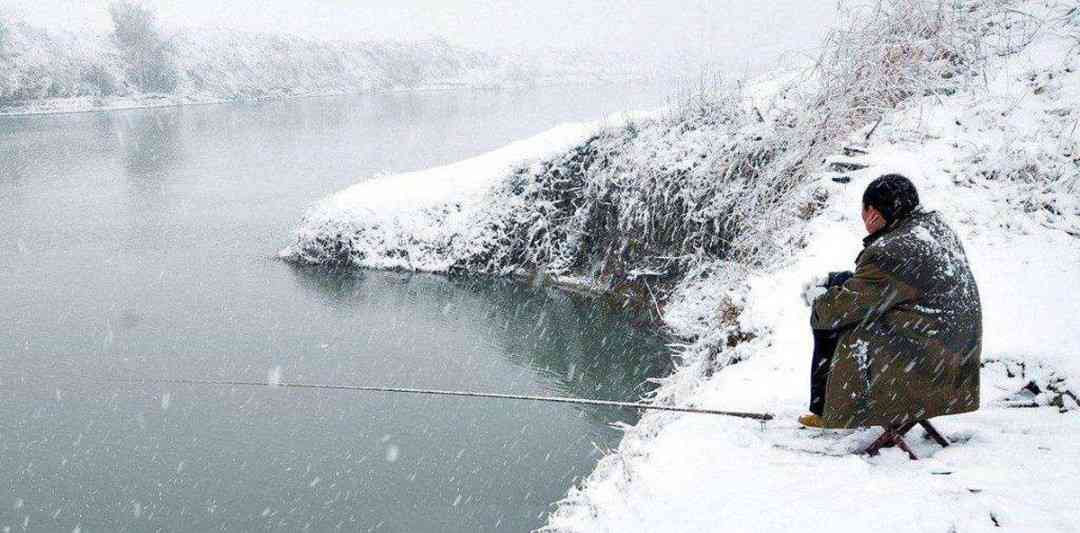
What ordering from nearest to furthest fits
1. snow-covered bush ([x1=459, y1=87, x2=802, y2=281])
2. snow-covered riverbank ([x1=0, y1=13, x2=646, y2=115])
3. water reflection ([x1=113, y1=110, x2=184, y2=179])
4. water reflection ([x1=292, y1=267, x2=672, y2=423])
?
snow-covered bush ([x1=459, y1=87, x2=802, y2=281]), water reflection ([x1=292, y1=267, x2=672, y2=423]), water reflection ([x1=113, y1=110, x2=184, y2=179]), snow-covered riverbank ([x1=0, y1=13, x2=646, y2=115])

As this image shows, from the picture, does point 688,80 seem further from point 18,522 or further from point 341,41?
point 341,41

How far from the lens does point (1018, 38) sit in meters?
8.66

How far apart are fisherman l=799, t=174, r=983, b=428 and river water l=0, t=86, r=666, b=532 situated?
25.0 ft

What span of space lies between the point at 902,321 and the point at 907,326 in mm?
31

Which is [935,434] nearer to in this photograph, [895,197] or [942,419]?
[942,419]

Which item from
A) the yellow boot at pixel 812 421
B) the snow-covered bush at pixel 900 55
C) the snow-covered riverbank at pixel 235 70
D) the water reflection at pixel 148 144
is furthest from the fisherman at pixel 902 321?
the snow-covered riverbank at pixel 235 70

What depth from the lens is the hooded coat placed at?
3014 mm

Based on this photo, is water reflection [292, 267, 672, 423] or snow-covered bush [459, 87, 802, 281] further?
water reflection [292, 267, 672, 423]

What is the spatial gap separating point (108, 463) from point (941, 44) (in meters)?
15.1

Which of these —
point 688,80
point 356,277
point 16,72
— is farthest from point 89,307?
point 16,72

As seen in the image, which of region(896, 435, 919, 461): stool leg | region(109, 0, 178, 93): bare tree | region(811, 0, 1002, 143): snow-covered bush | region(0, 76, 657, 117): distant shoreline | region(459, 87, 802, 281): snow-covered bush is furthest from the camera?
region(109, 0, 178, 93): bare tree

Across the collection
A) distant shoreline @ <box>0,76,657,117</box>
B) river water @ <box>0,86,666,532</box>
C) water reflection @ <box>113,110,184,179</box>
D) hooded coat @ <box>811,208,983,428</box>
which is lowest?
river water @ <box>0,86,666,532</box>

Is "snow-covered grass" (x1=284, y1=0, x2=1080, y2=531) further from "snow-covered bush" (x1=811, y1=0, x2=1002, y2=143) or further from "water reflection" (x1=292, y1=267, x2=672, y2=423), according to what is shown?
"water reflection" (x1=292, y1=267, x2=672, y2=423)

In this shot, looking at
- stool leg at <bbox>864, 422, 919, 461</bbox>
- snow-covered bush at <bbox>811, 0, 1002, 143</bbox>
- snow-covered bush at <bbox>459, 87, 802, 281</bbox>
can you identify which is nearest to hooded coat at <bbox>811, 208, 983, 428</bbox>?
stool leg at <bbox>864, 422, 919, 461</bbox>
